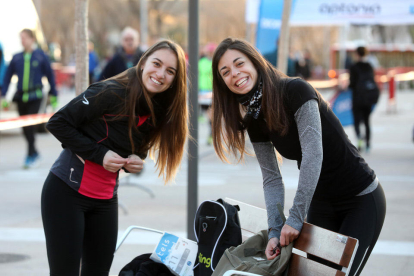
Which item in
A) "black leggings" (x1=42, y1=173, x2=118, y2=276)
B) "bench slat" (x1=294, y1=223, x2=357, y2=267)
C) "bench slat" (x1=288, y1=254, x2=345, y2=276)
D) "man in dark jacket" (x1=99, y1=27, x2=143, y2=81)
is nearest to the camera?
"bench slat" (x1=294, y1=223, x2=357, y2=267)

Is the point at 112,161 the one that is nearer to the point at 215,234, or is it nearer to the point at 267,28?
the point at 215,234

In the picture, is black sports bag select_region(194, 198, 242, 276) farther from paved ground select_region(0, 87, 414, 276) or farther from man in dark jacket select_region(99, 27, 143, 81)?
man in dark jacket select_region(99, 27, 143, 81)

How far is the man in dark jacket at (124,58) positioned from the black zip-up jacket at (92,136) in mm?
4473

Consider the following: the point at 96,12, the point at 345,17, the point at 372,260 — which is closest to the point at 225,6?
the point at 96,12

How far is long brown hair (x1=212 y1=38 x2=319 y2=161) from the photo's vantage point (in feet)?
8.29

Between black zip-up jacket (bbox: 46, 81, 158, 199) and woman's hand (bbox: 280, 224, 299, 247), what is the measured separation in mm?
983

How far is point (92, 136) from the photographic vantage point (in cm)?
281

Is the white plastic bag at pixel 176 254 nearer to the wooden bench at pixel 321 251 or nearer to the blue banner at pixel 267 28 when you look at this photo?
the wooden bench at pixel 321 251

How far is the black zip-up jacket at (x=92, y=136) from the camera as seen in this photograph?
2729mm

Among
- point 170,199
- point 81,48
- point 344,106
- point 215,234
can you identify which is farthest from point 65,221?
point 344,106

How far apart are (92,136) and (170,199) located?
3986mm

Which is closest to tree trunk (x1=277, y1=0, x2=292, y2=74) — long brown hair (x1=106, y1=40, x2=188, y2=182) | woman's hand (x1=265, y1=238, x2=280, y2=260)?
long brown hair (x1=106, y1=40, x2=188, y2=182)

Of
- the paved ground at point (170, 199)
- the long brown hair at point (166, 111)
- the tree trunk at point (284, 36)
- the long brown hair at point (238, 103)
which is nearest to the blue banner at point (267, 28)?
the tree trunk at point (284, 36)

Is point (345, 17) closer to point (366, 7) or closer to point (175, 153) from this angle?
point (366, 7)
